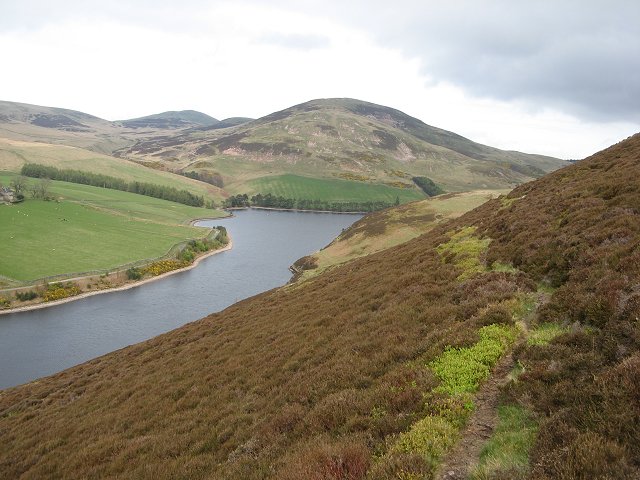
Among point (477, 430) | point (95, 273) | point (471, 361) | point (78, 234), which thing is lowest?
point (95, 273)

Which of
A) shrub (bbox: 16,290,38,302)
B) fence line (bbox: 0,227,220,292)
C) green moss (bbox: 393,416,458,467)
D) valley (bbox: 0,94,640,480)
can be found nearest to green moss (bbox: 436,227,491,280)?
valley (bbox: 0,94,640,480)

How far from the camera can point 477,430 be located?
9.41 m

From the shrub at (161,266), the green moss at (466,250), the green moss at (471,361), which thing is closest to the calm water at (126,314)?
the shrub at (161,266)

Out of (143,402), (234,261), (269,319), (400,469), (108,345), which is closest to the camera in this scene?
(400,469)

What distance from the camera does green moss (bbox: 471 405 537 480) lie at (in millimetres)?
7695

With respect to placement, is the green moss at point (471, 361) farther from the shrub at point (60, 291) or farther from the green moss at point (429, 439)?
the shrub at point (60, 291)

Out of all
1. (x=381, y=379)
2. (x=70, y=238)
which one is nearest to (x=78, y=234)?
(x=70, y=238)

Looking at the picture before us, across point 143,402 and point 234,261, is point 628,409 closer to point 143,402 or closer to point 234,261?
point 143,402

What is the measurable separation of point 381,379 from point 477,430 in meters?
4.14

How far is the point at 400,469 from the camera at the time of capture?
819 centimetres

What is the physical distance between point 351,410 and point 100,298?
321ft

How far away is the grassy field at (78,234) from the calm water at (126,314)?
16.0 metres

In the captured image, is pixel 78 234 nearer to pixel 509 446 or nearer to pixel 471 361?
pixel 471 361

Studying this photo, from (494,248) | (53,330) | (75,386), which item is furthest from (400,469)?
(53,330)
